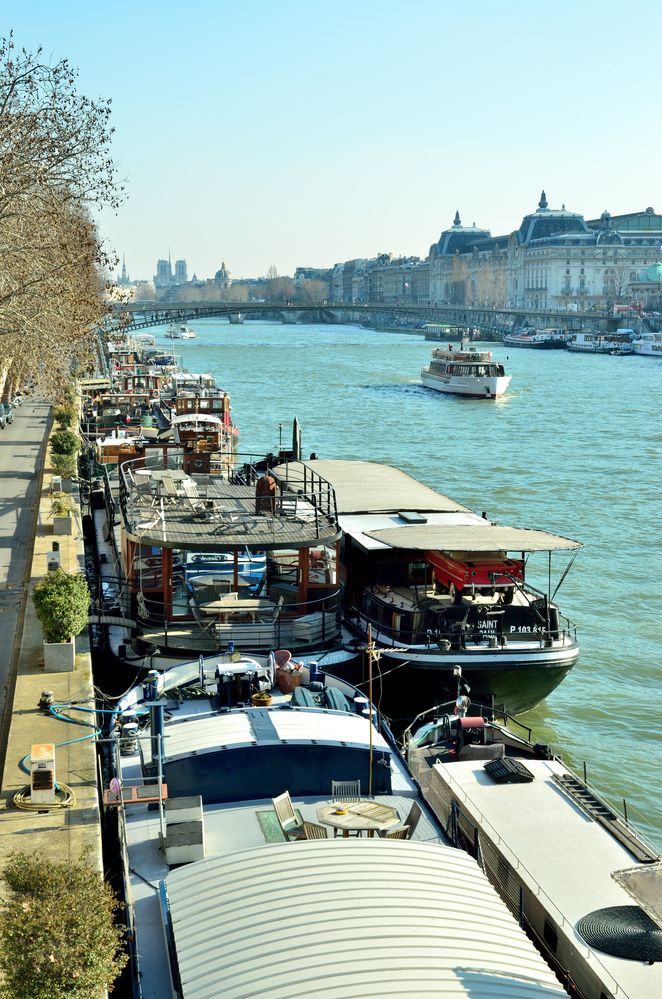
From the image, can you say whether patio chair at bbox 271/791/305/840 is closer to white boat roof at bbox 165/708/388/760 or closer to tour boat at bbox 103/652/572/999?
tour boat at bbox 103/652/572/999

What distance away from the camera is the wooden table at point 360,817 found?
9055 mm

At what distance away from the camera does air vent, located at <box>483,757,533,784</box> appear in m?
11.1

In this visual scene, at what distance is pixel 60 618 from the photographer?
1250 cm

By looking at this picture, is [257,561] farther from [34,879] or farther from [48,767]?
[34,879]

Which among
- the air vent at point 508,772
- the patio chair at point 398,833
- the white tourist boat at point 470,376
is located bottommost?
the white tourist boat at point 470,376

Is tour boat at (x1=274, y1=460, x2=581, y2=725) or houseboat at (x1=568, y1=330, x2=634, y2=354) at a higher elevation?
tour boat at (x1=274, y1=460, x2=581, y2=725)

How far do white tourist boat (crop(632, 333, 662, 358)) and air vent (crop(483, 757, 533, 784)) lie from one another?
120 m

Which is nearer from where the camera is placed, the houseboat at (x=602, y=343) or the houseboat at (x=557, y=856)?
the houseboat at (x=557, y=856)

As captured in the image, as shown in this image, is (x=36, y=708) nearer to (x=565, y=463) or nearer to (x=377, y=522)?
(x=377, y=522)

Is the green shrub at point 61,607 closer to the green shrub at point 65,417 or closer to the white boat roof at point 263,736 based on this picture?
the white boat roof at point 263,736

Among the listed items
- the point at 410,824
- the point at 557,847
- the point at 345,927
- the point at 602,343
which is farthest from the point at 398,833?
the point at 602,343

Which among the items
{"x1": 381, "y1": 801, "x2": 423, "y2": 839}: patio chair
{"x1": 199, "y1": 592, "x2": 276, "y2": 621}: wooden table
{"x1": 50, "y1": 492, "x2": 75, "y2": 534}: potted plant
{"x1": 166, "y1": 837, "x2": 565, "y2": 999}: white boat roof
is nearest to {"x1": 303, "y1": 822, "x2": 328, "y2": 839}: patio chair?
{"x1": 381, "y1": 801, "x2": 423, "y2": 839}: patio chair

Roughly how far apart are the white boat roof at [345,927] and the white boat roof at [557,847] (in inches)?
46.0

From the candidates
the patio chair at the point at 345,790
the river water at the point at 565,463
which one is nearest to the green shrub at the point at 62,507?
the river water at the point at 565,463
